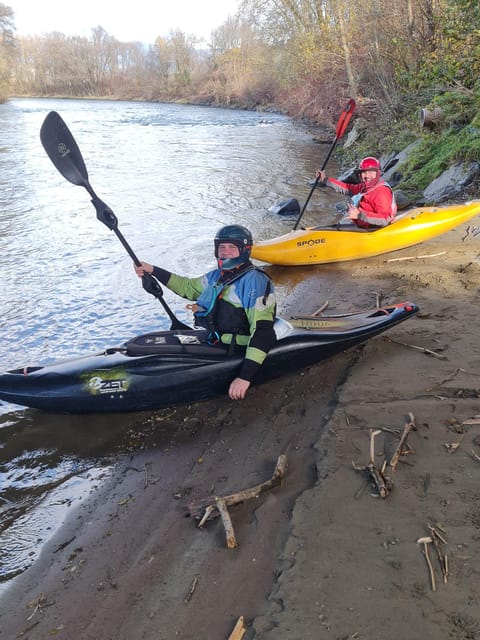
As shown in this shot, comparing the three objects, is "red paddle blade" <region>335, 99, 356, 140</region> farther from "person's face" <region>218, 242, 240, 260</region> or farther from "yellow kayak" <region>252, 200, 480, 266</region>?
"person's face" <region>218, 242, 240, 260</region>

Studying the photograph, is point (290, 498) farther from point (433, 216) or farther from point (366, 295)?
point (433, 216)

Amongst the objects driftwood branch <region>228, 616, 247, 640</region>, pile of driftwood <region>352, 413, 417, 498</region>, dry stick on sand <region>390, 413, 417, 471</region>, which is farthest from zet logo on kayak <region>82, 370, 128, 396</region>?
driftwood branch <region>228, 616, 247, 640</region>

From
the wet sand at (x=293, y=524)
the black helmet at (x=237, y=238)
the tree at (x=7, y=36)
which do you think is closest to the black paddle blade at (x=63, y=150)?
the black helmet at (x=237, y=238)

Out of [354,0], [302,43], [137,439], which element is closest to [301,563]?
[137,439]

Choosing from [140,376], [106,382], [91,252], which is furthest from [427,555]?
[91,252]

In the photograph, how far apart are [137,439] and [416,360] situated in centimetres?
184

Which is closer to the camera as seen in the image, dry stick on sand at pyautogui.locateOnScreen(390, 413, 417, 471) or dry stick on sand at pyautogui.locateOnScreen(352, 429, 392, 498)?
dry stick on sand at pyautogui.locateOnScreen(352, 429, 392, 498)

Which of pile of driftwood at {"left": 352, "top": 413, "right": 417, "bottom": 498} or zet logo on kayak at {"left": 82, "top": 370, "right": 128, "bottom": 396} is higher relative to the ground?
pile of driftwood at {"left": 352, "top": 413, "right": 417, "bottom": 498}

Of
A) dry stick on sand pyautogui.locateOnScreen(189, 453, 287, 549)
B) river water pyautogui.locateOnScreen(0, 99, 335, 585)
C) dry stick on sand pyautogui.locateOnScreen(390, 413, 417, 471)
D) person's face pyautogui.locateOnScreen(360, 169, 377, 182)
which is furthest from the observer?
person's face pyautogui.locateOnScreen(360, 169, 377, 182)

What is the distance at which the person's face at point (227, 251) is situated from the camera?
3.09 metres

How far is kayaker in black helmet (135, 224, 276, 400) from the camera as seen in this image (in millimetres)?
3078

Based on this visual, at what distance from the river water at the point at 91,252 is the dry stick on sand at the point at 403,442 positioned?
1609mm

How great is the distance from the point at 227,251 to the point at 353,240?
3302mm

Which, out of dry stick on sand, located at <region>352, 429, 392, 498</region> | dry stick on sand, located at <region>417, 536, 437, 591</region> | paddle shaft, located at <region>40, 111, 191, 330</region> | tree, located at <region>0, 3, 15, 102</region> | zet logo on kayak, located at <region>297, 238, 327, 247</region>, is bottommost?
zet logo on kayak, located at <region>297, 238, 327, 247</region>
